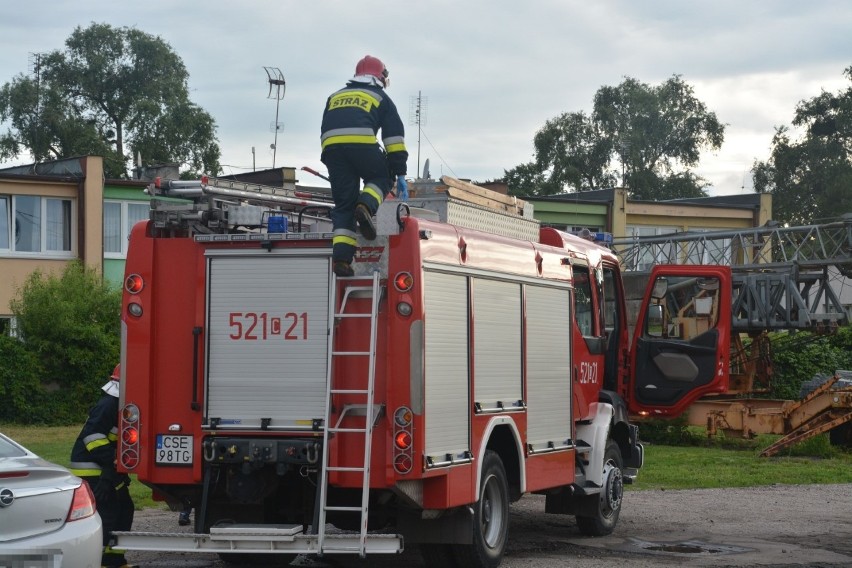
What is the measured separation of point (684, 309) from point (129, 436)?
7834 millimetres

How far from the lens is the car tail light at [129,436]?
357 inches

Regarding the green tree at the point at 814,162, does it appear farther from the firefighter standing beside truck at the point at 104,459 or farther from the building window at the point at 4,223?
the firefighter standing beside truck at the point at 104,459

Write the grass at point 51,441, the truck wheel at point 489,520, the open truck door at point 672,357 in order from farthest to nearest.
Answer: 1. the grass at point 51,441
2. the open truck door at point 672,357
3. the truck wheel at point 489,520

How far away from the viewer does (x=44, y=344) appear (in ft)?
92.8

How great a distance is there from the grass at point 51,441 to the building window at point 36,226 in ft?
26.3

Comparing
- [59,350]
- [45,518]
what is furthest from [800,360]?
[45,518]

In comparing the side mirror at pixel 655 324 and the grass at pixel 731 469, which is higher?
the side mirror at pixel 655 324

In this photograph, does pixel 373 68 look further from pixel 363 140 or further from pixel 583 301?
pixel 583 301

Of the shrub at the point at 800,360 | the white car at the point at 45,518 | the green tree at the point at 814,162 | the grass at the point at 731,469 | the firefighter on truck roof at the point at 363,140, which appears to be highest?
the green tree at the point at 814,162

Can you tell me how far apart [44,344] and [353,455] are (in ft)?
69.8

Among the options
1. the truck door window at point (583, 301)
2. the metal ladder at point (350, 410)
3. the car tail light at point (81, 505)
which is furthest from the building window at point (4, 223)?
the car tail light at point (81, 505)

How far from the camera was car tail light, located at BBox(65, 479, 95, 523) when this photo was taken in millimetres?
7221

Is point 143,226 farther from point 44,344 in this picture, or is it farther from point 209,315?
point 44,344

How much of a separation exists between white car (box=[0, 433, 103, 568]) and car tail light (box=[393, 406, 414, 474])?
81.7 inches
